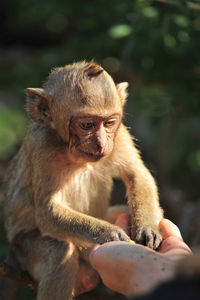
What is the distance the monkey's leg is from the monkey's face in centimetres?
120

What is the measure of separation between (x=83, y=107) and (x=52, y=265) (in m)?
1.94

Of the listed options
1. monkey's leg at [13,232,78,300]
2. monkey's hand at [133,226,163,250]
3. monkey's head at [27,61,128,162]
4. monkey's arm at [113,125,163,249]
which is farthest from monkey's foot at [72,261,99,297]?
monkey's head at [27,61,128,162]

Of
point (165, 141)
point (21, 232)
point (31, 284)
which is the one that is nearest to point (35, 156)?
point (21, 232)

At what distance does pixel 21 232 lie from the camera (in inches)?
249

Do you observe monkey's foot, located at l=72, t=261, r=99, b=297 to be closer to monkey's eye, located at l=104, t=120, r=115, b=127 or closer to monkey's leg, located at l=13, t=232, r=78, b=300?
monkey's leg, located at l=13, t=232, r=78, b=300

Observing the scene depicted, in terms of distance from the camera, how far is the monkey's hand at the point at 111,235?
4906mm

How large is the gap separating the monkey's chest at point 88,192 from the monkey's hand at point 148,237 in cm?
99

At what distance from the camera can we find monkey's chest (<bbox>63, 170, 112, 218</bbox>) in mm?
5871

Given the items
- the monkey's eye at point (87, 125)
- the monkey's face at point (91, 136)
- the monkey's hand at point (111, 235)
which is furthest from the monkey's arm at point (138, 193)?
the monkey's eye at point (87, 125)

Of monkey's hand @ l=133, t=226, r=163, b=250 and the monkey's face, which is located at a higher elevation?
the monkey's face

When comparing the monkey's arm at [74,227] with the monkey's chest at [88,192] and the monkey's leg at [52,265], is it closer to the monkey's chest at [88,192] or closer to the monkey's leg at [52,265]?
the monkey's leg at [52,265]

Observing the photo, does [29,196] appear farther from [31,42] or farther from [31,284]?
[31,42]

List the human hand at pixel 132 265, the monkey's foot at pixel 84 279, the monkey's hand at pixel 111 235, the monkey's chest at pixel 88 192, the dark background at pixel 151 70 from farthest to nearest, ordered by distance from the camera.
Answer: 1. the dark background at pixel 151 70
2. the monkey's foot at pixel 84 279
3. the monkey's chest at pixel 88 192
4. the monkey's hand at pixel 111 235
5. the human hand at pixel 132 265

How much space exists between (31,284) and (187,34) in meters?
4.31
